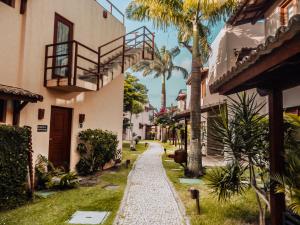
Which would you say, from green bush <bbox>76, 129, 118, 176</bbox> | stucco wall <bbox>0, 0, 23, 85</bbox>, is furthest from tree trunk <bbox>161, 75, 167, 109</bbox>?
stucco wall <bbox>0, 0, 23, 85</bbox>

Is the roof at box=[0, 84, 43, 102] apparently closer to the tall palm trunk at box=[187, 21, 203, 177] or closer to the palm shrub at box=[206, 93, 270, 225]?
the palm shrub at box=[206, 93, 270, 225]

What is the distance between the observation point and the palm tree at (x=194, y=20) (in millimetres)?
10867

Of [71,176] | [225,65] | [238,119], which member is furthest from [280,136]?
[225,65]

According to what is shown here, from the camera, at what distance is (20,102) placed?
24.9 ft

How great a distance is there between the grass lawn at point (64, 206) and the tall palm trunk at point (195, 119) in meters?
3.46

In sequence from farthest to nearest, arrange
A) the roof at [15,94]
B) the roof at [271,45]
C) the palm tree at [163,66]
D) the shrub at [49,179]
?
the palm tree at [163,66] → the shrub at [49,179] → the roof at [15,94] → the roof at [271,45]

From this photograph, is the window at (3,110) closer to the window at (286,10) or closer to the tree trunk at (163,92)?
the window at (286,10)

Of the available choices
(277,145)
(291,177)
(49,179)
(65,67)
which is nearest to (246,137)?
(277,145)

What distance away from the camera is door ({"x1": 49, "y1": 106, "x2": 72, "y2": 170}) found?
9516 mm

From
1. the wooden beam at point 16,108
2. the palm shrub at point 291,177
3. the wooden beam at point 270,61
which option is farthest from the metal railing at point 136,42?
the palm shrub at point 291,177

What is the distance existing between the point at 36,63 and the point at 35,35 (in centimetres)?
93

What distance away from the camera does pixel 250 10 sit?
33.3ft

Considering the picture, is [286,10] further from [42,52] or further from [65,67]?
[42,52]

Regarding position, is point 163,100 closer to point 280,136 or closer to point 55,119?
point 55,119
